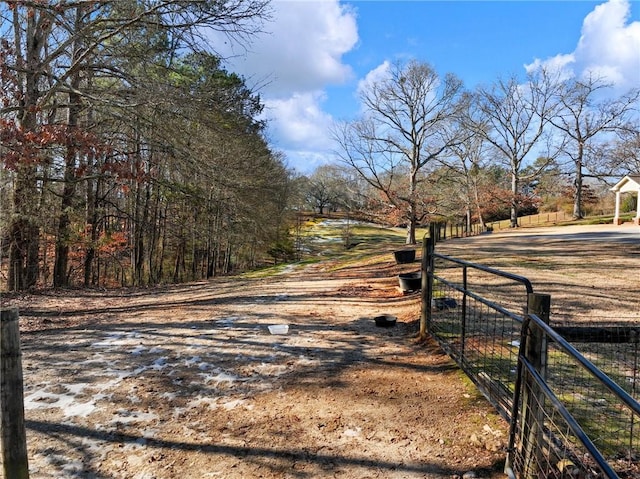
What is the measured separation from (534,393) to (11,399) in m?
2.54

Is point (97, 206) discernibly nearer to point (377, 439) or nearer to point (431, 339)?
point (431, 339)

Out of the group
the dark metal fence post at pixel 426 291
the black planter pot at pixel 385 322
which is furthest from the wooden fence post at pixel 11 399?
the black planter pot at pixel 385 322

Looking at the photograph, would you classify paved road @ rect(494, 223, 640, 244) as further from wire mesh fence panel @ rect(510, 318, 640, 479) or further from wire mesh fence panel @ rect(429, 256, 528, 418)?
wire mesh fence panel @ rect(510, 318, 640, 479)

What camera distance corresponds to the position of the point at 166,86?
8.52 m

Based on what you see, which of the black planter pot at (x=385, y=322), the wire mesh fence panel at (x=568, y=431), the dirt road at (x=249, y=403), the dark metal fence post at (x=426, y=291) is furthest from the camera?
the black planter pot at (x=385, y=322)

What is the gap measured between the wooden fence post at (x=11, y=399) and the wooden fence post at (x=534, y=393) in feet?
8.08

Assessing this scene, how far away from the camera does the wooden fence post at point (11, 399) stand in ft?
6.21

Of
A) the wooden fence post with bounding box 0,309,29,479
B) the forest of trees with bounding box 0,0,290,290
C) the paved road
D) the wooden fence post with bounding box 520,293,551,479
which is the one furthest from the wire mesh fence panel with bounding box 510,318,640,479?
the paved road

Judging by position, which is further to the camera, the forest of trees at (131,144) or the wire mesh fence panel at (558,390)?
the forest of trees at (131,144)

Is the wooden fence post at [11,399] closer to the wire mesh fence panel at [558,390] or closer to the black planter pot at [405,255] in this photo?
the wire mesh fence panel at [558,390]

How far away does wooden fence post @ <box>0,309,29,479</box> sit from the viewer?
1.89 meters

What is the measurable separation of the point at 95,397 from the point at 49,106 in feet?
25.9

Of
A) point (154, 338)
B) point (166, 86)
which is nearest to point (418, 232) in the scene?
point (166, 86)

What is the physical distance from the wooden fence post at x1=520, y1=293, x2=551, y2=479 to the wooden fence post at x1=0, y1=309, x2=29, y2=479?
2.46 metres
